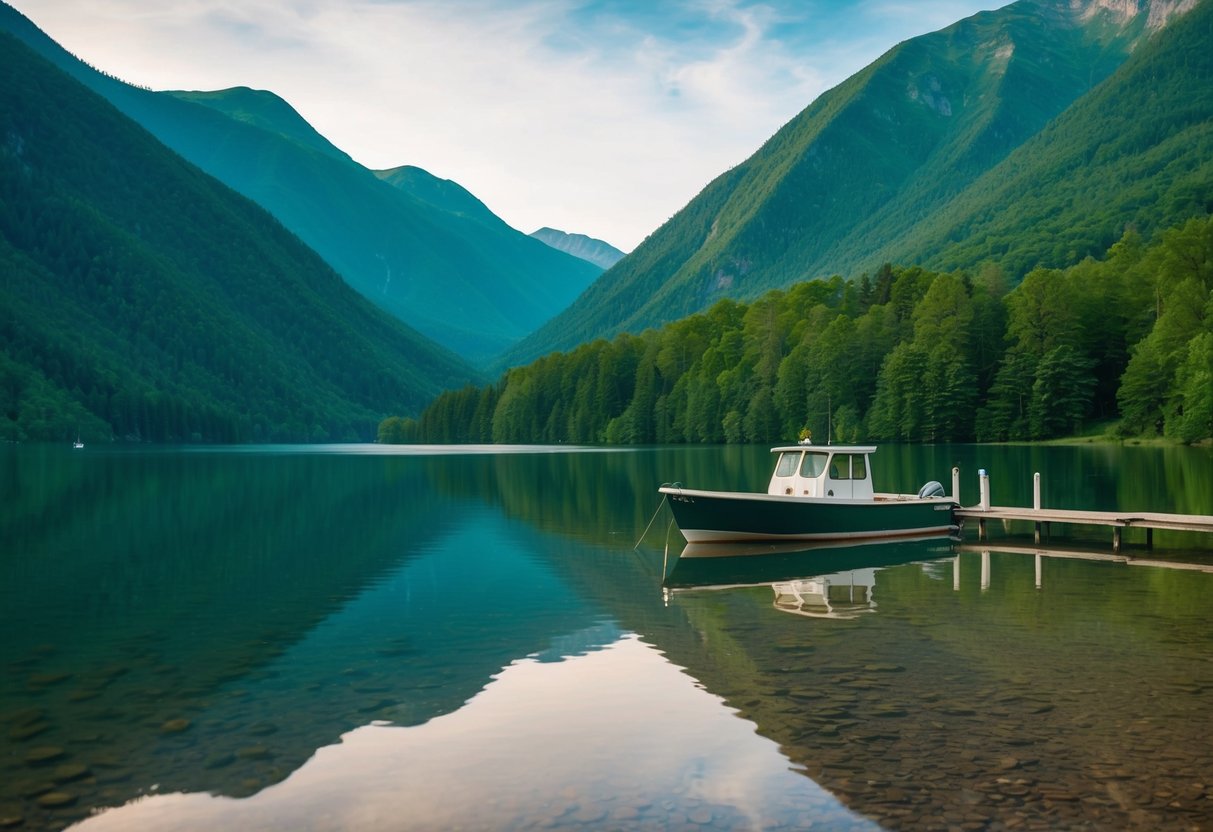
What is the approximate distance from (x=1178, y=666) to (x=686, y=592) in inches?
477

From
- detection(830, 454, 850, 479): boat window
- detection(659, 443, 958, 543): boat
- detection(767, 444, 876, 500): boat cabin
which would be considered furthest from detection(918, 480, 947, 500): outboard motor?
detection(830, 454, 850, 479): boat window

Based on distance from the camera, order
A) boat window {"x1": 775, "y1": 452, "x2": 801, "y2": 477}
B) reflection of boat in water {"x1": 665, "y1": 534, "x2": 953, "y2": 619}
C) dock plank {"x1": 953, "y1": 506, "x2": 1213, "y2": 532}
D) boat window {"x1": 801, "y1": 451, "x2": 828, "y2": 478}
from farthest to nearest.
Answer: boat window {"x1": 775, "y1": 452, "x2": 801, "y2": 477} → boat window {"x1": 801, "y1": 451, "x2": 828, "y2": 478} → dock plank {"x1": 953, "y1": 506, "x2": 1213, "y2": 532} → reflection of boat in water {"x1": 665, "y1": 534, "x2": 953, "y2": 619}

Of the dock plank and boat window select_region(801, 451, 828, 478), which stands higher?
boat window select_region(801, 451, 828, 478)

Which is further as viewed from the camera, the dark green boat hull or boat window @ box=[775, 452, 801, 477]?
boat window @ box=[775, 452, 801, 477]

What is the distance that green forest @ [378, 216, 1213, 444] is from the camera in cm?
10594

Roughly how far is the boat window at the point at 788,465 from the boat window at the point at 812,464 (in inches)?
17.8

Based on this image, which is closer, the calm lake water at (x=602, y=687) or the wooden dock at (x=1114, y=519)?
the calm lake water at (x=602, y=687)

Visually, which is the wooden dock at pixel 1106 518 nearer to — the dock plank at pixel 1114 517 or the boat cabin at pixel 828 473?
the dock plank at pixel 1114 517

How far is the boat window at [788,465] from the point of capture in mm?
39969

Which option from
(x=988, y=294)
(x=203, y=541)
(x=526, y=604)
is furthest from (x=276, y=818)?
(x=988, y=294)

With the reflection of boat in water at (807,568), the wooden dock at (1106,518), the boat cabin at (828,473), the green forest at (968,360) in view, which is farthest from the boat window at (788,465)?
the green forest at (968,360)

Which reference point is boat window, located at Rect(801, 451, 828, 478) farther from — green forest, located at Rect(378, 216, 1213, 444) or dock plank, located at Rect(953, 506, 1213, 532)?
green forest, located at Rect(378, 216, 1213, 444)

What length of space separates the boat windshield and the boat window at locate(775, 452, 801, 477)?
0.46 meters

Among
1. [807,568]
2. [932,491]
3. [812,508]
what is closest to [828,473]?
[812,508]
